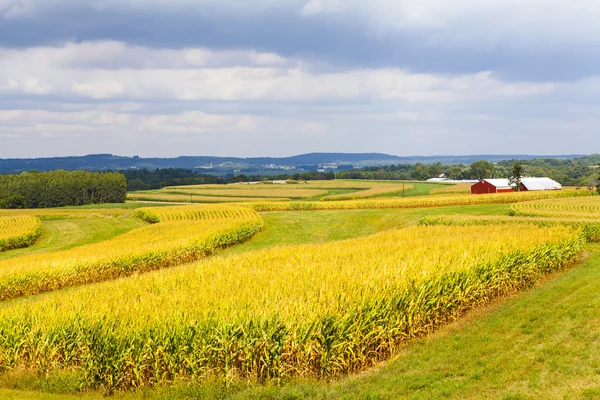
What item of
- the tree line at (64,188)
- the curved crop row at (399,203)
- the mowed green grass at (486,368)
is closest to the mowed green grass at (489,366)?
the mowed green grass at (486,368)

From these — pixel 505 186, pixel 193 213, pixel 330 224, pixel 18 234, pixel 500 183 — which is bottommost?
pixel 18 234

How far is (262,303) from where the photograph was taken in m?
15.7

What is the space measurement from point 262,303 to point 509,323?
8078mm

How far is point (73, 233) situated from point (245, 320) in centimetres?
5019

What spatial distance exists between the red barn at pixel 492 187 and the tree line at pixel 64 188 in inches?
3769

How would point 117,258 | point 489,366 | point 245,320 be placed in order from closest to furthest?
point 489,366 → point 245,320 → point 117,258

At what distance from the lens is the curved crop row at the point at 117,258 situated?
95.8 feet

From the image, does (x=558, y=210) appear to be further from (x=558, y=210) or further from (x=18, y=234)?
(x=18, y=234)

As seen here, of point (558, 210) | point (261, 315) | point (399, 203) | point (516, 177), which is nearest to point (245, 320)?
point (261, 315)

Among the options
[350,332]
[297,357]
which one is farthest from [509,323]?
[297,357]

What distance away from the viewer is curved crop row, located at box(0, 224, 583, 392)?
13.4 meters

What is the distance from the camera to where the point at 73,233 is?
58.7 metres

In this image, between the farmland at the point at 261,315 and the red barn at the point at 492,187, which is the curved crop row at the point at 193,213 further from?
the red barn at the point at 492,187

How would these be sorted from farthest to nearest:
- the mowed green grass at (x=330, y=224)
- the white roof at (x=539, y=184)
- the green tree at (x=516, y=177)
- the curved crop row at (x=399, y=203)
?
the green tree at (x=516, y=177), the white roof at (x=539, y=184), the curved crop row at (x=399, y=203), the mowed green grass at (x=330, y=224)
